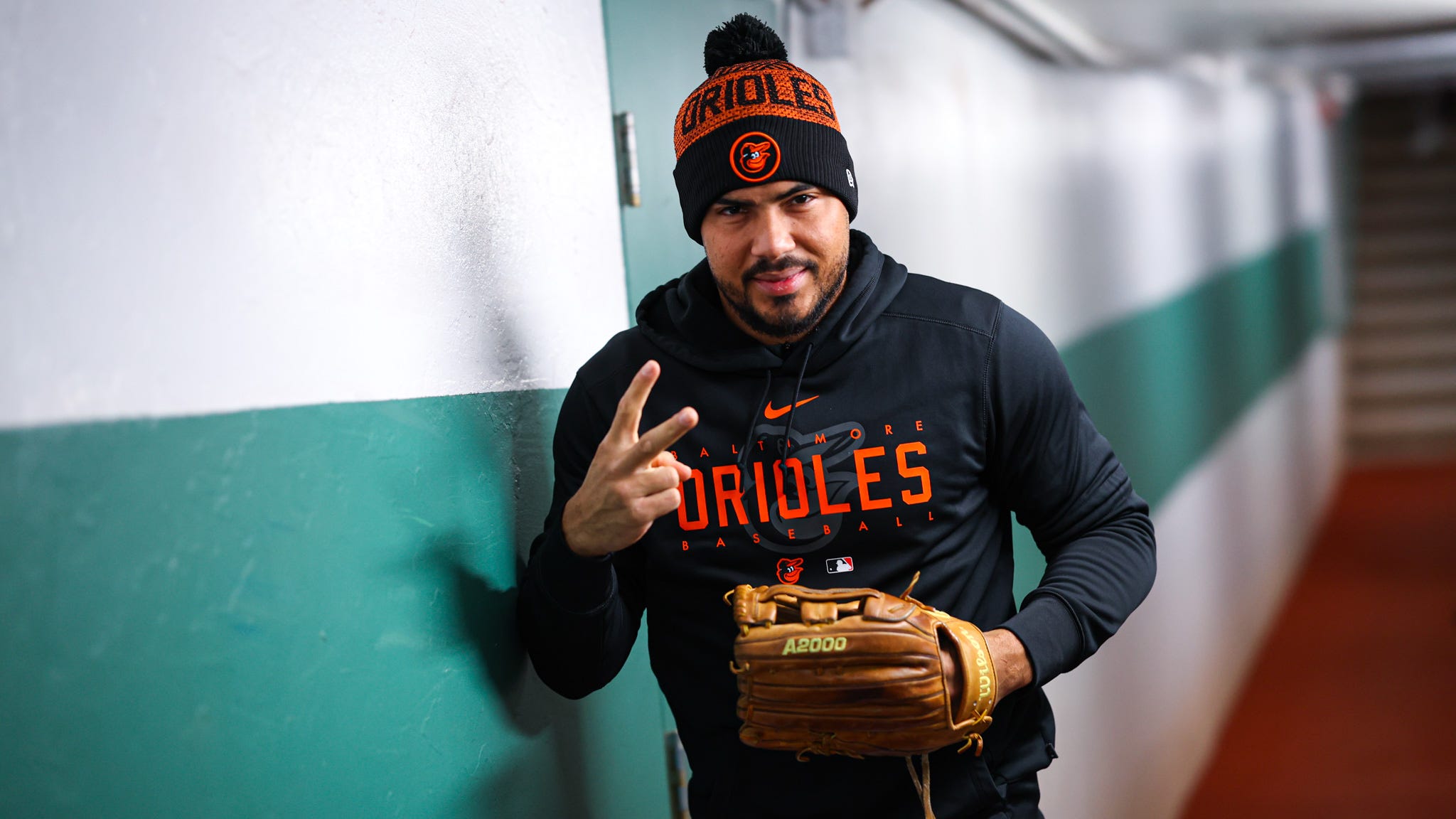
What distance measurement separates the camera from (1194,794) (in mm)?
4418

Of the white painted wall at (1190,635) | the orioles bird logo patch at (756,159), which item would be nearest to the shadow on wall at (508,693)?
→ the orioles bird logo patch at (756,159)

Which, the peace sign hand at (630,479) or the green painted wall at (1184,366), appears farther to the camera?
the green painted wall at (1184,366)

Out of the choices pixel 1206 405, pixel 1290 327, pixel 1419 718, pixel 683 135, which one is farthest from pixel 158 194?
pixel 1290 327

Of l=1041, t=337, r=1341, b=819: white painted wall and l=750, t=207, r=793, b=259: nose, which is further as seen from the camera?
l=1041, t=337, r=1341, b=819: white painted wall

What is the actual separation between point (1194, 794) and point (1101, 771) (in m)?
1.37

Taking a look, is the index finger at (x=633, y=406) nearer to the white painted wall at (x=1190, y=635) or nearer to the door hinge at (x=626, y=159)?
the door hinge at (x=626, y=159)

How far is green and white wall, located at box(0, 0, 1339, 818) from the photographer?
3.00 ft

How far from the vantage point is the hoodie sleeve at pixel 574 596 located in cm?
140

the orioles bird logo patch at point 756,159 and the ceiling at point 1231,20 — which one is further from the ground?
the ceiling at point 1231,20

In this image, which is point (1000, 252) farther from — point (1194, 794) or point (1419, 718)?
point (1419, 718)

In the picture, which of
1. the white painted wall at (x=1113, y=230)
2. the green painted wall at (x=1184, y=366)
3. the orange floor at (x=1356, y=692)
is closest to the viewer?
the white painted wall at (x=1113, y=230)

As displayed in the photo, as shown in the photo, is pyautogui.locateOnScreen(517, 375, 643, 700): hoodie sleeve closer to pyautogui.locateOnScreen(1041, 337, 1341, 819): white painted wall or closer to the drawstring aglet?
the drawstring aglet

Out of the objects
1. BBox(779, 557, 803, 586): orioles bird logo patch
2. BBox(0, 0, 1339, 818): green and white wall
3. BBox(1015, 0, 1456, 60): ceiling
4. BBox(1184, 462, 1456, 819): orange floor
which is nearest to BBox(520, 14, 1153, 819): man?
BBox(779, 557, 803, 586): orioles bird logo patch

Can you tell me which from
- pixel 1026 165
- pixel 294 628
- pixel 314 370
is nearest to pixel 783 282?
pixel 314 370
